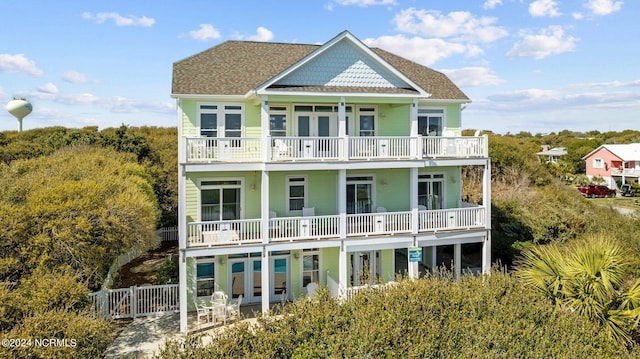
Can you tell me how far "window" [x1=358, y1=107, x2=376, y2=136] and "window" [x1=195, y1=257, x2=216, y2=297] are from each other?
335 inches

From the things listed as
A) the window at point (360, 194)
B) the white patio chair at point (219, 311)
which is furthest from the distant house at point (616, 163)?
the white patio chair at point (219, 311)

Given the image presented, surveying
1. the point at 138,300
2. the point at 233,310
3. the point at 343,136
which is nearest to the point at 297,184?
the point at 343,136

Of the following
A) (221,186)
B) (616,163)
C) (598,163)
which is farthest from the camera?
(598,163)

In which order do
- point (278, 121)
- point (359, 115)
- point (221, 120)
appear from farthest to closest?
point (359, 115)
point (278, 121)
point (221, 120)

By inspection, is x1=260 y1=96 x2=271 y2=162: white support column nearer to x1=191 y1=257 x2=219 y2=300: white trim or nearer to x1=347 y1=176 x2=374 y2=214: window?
x1=347 y1=176 x2=374 y2=214: window

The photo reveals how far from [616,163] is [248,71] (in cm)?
6359

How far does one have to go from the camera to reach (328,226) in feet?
52.2

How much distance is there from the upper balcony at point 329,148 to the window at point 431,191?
2007 mm

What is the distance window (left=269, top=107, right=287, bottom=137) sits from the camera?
56.1 feet

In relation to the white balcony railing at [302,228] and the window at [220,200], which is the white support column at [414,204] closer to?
the white balcony railing at [302,228]

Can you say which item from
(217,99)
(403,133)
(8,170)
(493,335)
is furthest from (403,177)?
(8,170)

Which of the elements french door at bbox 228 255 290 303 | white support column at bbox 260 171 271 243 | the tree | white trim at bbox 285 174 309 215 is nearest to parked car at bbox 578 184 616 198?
white trim at bbox 285 174 309 215

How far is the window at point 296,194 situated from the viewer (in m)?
17.4

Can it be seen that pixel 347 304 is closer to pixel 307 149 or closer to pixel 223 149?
pixel 307 149
